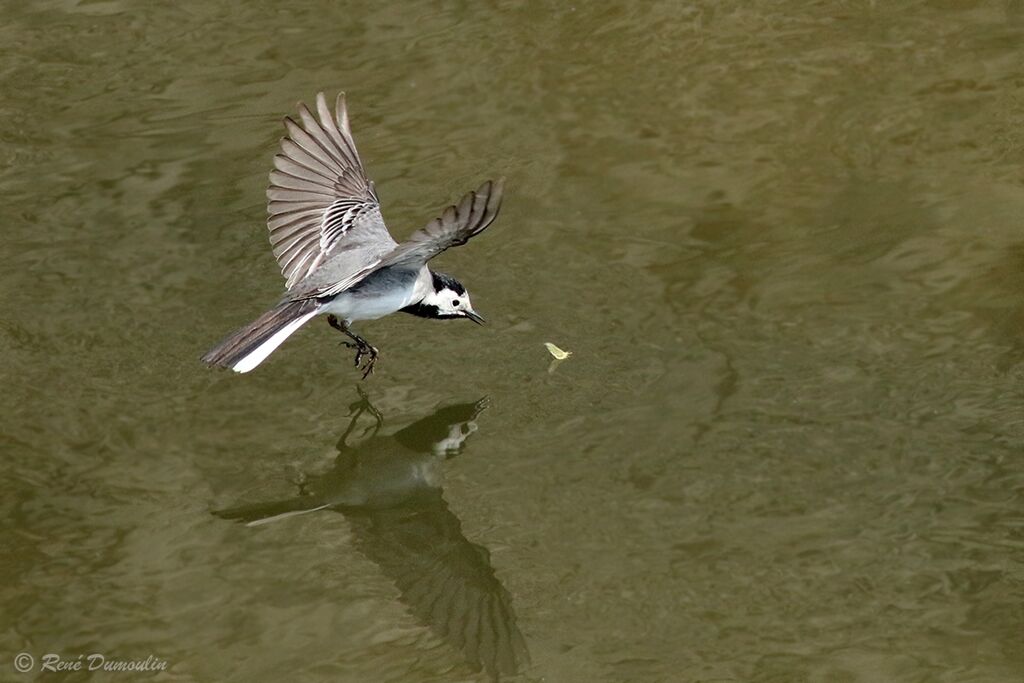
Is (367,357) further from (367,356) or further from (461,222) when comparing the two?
(461,222)

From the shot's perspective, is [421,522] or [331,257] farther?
[331,257]

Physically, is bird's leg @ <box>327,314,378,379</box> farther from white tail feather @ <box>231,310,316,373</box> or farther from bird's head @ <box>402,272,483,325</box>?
white tail feather @ <box>231,310,316,373</box>

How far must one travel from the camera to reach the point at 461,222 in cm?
592

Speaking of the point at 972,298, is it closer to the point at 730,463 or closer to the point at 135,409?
the point at 730,463

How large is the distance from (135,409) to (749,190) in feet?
13.0

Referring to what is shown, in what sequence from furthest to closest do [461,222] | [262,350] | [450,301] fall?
1. [450,301]
2. [262,350]
3. [461,222]

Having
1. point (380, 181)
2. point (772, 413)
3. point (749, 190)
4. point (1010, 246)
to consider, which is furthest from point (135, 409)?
point (1010, 246)

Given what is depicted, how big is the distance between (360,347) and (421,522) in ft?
4.37

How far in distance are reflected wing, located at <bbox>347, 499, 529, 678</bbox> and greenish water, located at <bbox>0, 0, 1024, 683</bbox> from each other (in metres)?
0.02

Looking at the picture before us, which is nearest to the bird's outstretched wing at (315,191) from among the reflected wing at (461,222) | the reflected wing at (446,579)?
the reflected wing at (461,222)

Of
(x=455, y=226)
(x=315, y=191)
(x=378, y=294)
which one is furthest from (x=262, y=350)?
(x=315, y=191)

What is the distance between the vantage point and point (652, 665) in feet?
19.2

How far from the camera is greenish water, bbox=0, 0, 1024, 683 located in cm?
618

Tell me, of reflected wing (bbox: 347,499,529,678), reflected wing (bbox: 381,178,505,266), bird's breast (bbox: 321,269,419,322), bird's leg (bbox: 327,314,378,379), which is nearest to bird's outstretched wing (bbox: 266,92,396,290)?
bird's leg (bbox: 327,314,378,379)
